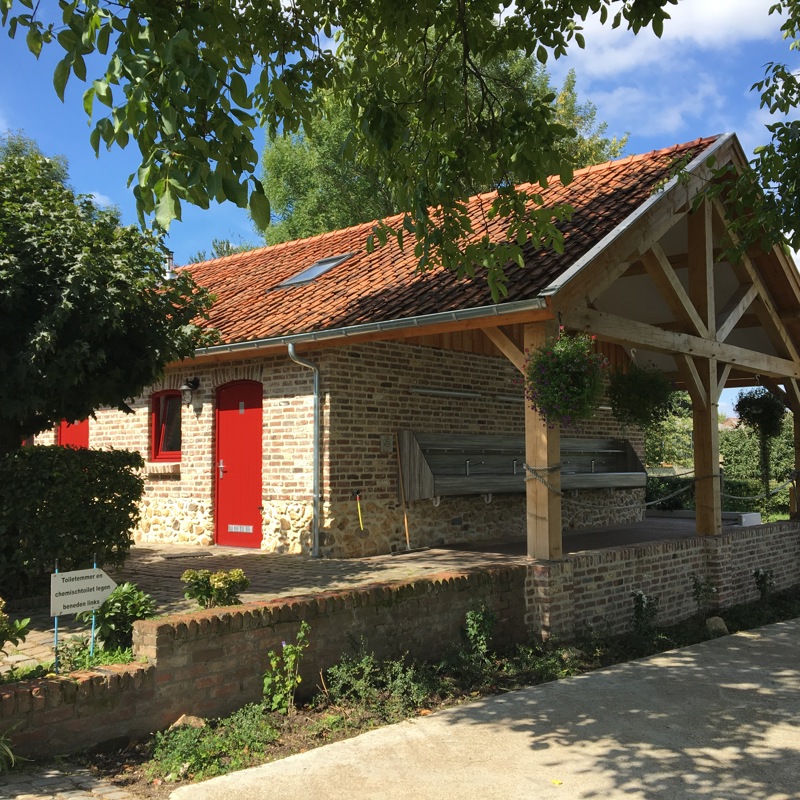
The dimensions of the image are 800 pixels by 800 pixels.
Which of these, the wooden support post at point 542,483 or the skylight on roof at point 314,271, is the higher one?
the skylight on roof at point 314,271

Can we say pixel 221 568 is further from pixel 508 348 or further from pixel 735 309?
pixel 735 309

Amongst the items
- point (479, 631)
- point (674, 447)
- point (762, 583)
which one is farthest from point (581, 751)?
point (674, 447)

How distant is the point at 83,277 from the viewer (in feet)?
23.7

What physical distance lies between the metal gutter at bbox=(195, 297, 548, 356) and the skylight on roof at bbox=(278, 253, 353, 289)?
231 centimetres

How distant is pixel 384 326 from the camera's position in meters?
8.98

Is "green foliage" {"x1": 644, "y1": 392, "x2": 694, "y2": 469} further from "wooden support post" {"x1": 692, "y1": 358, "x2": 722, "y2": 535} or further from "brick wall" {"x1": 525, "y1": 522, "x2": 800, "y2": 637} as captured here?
"wooden support post" {"x1": 692, "y1": 358, "x2": 722, "y2": 535}

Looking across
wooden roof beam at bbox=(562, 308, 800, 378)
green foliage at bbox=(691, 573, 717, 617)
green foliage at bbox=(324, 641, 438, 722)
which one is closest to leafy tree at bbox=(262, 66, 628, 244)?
wooden roof beam at bbox=(562, 308, 800, 378)

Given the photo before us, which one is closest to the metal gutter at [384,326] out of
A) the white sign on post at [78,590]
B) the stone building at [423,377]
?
the stone building at [423,377]

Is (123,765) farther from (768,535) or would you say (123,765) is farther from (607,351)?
(607,351)

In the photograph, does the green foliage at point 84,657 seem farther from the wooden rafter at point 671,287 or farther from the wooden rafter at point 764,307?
the wooden rafter at point 764,307

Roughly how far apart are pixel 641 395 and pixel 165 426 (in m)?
7.05

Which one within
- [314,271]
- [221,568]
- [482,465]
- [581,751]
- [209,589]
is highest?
[314,271]

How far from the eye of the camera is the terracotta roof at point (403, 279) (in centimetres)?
881

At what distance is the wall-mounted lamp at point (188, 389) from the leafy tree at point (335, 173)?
15.1 metres
